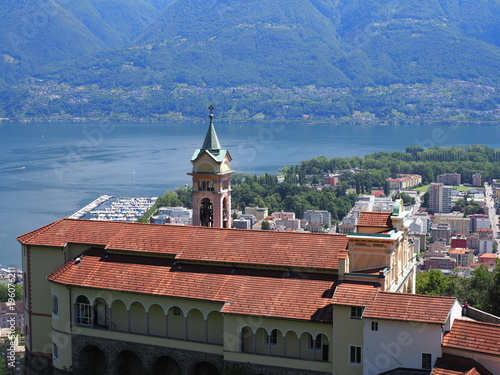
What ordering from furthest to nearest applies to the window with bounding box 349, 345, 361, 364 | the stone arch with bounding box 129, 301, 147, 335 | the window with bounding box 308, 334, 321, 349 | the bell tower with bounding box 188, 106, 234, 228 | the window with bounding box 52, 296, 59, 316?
the bell tower with bounding box 188, 106, 234, 228 < the window with bounding box 52, 296, 59, 316 < the stone arch with bounding box 129, 301, 147, 335 < the window with bounding box 308, 334, 321, 349 < the window with bounding box 349, 345, 361, 364

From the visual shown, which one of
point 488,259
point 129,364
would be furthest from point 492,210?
point 129,364

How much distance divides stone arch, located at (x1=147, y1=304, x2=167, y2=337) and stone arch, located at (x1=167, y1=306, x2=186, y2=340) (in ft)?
0.55

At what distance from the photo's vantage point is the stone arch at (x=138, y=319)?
85.7ft

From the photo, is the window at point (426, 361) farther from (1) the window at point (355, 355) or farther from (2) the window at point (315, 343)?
(2) the window at point (315, 343)

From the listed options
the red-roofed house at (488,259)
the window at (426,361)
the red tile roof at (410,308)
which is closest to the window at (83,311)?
the red tile roof at (410,308)

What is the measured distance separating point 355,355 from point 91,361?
9.50m

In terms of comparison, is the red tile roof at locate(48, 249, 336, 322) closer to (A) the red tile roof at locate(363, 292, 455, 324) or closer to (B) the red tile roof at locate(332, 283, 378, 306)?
(B) the red tile roof at locate(332, 283, 378, 306)

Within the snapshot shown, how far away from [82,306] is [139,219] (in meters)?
81.6

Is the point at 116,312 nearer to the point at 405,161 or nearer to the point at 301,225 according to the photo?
the point at 301,225

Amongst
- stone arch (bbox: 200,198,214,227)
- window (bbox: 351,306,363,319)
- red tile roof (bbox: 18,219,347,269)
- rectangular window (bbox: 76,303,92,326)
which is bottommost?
rectangular window (bbox: 76,303,92,326)

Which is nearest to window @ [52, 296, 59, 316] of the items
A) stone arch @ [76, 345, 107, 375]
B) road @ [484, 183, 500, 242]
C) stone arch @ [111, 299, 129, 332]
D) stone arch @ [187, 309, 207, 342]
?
stone arch @ [76, 345, 107, 375]

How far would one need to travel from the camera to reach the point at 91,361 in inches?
1070

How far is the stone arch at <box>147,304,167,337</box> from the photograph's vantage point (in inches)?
1017

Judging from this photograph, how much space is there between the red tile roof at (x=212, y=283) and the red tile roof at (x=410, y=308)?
1575 millimetres
